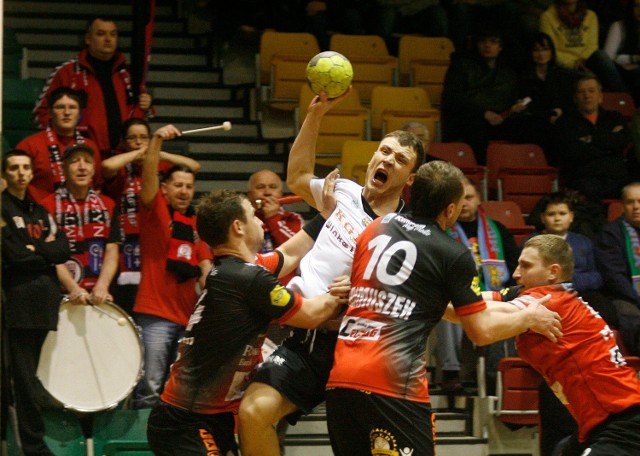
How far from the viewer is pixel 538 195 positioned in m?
10.2

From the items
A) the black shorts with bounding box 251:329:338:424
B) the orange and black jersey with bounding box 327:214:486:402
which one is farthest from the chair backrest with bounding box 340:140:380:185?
the orange and black jersey with bounding box 327:214:486:402

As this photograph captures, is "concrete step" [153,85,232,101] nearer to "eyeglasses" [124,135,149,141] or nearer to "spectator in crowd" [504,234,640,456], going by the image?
"eyeglasses" [124,135,149,141]

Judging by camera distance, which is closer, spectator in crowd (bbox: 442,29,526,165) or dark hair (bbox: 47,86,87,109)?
dark hair (bbox: 47,86,87,109)

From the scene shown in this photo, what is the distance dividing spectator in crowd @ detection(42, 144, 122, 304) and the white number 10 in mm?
3232

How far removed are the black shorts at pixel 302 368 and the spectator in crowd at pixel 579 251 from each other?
3.70 m

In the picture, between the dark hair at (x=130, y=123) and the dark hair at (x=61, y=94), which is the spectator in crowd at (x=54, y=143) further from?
the dark hair at (x=130, y=123)

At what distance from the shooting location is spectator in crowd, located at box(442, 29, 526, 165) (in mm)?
10383

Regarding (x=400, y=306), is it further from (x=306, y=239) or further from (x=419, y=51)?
(x=419, y=51)

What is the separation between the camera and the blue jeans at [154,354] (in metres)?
7.42

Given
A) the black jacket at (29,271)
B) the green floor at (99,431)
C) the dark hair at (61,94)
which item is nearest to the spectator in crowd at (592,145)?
the dark hair at (61,94)

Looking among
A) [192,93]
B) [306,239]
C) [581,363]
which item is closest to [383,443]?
[581,363]

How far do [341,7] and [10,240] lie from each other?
5628 millimetres

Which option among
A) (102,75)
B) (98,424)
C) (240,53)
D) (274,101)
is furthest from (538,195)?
(98,424)

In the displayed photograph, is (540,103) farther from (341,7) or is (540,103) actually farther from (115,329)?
(115,329)
